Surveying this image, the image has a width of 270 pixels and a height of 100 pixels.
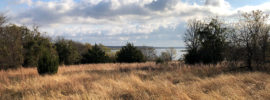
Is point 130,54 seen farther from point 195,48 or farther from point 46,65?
point 46,65

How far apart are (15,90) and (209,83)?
7.96 meters

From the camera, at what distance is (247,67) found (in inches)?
457

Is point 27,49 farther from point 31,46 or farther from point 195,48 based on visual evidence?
point 195,48

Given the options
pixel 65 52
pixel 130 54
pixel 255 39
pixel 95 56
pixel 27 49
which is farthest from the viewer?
pixel 95 56

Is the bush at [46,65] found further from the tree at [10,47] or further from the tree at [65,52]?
the tree at [65,52]

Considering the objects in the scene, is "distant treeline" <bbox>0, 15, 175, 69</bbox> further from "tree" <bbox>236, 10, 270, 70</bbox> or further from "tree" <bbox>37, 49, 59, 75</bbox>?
"tree" <bbox>236, 10, 270, 70</bbox>

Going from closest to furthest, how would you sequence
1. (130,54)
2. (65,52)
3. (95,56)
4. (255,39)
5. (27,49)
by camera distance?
(255,39) → (27,49) → (65,52) → (130,54) → (95,56)

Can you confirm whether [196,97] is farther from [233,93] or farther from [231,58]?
[231,58]

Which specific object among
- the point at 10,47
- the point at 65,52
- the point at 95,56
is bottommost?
the point at 95,56

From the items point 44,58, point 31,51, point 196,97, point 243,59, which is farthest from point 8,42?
point 243,59

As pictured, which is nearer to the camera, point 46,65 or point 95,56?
point 46,65

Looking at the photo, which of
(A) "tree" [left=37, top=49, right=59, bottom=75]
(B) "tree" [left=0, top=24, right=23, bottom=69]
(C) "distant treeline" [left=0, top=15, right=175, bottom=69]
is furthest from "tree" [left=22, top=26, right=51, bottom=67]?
(A) "tree" [left=37, top=49, right=59, bottom=75]

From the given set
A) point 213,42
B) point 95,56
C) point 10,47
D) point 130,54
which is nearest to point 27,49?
point 10,47

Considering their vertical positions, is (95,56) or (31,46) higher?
(31,46)
